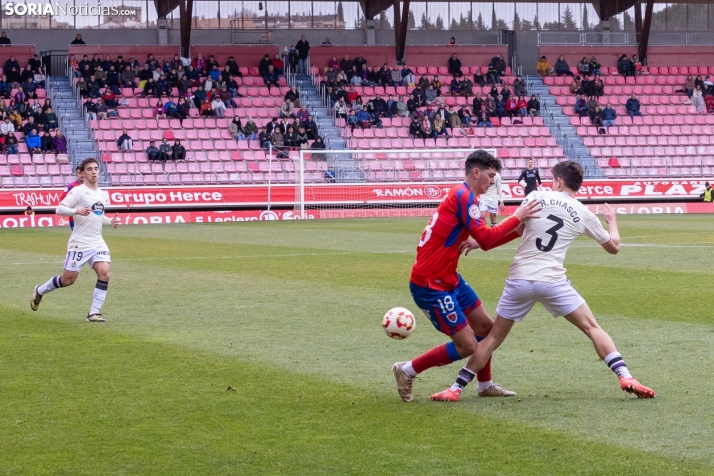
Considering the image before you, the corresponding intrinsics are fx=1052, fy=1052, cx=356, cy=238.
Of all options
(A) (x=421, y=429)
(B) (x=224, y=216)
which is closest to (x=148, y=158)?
(B) (x=224, y=216)

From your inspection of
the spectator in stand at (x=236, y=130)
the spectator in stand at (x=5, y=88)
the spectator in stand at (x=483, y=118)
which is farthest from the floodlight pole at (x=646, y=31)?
the spectator in stand at (x=5, y=88)

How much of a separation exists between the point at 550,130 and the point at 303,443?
1574 inches

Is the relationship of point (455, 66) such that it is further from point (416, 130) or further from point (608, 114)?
point (608, 114)

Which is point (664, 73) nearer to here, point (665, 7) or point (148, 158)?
point (665, 7)

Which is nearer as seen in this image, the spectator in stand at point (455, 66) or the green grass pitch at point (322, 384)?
the green grass pitch at point (322, 384)

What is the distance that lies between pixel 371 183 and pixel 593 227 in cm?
3089

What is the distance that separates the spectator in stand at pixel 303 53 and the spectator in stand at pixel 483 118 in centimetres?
798

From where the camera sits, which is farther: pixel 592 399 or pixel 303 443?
pixel 592 399

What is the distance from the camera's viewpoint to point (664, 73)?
49.8 m

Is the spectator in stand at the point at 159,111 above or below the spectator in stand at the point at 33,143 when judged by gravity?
above

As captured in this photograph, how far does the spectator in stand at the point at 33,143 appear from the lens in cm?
3725

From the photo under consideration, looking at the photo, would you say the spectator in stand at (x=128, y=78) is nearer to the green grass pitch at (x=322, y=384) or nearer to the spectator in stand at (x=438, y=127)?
the spectator in stand at (x=438, y=127)

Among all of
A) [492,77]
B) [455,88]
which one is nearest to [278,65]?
[455,88]

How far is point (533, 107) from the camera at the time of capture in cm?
4506
